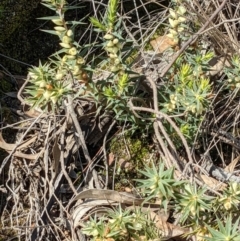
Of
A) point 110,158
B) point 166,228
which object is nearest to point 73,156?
point 110,158

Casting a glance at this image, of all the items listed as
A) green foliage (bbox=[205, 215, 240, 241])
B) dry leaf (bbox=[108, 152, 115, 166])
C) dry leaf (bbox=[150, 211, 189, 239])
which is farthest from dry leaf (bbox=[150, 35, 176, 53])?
green foliage (bbox=[205, 215, 240, 241])

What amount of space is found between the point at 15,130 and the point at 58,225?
48 cm

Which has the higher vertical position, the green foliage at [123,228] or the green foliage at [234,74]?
the green foliage at [234,74]

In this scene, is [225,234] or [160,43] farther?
[160,43]

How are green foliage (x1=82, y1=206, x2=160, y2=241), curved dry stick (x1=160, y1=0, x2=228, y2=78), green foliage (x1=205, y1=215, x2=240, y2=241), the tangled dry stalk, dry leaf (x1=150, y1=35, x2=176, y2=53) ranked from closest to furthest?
green foliage (x1=205, y1=215, x2=240, y2=241) < green foliage (x1=82, y1=206, x2=160, y2=241) < curved dry stick (x1=160, y1=0, x2=228, y2=78) < the tangled dry stalk < dry leaf (x1=150, y1=35, x2=176, y2=53)

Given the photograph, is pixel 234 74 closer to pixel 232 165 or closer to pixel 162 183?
pixel 232 165

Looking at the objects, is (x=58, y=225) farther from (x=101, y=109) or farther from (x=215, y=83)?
(x=215, y=83)

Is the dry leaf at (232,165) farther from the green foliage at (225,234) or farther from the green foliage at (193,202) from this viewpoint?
the green foliage at (225,234)

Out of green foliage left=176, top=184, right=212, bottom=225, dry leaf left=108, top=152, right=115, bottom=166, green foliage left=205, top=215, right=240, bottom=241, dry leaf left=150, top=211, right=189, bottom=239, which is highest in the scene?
green foliage left=176, top=184, right=212, bottom=225

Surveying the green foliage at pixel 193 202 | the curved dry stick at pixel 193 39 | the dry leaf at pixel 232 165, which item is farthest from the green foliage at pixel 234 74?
the green foliage at pixel 193 202

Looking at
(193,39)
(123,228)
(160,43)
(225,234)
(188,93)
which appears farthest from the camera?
(160,43)

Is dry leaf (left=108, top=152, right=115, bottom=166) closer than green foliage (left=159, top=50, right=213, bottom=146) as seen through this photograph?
No

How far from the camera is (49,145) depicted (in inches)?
94.7

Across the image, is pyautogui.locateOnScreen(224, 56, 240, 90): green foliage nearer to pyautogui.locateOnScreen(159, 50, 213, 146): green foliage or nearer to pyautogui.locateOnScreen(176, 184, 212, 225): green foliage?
pyautogui.locateOnScreen(159, 50, 213, 146): green foliage
